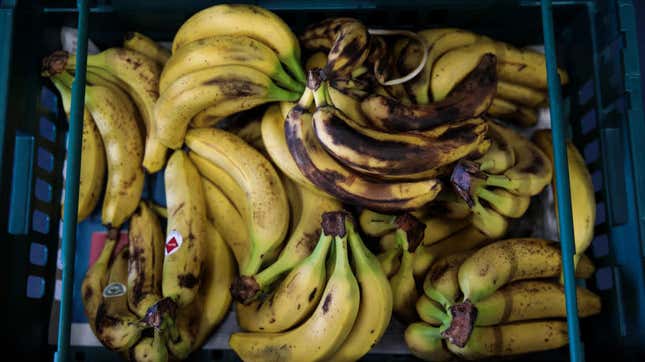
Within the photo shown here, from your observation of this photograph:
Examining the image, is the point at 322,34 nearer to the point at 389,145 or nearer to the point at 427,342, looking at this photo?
the point at 389,145

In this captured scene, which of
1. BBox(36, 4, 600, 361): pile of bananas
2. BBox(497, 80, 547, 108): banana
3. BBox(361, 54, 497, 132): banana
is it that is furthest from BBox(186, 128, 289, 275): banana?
BBox(497, 80, 547, 108): banana

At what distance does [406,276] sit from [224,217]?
36 centimetres

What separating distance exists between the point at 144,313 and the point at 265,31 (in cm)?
52

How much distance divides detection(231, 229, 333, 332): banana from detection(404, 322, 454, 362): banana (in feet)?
0.57

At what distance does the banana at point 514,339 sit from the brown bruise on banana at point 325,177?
251 mm

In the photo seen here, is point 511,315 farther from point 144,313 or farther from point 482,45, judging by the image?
point 144,313

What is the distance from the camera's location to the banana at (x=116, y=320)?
38.9 inches

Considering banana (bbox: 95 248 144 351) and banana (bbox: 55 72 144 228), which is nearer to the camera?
→ banana (bbox: 95 248 144 351)

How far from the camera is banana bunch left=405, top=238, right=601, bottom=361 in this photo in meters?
0.99

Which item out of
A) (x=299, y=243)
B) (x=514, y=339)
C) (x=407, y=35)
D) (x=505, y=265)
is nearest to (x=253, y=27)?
(x=407, y=35)

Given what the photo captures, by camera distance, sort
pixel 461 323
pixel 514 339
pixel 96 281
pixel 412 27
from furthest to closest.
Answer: pixel 412 27
pixel 96 281
pixel 514 339
pixel 461 323

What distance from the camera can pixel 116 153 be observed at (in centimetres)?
116

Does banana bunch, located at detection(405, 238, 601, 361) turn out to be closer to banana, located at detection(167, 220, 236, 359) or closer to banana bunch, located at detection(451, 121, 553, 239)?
banana bunch, located at detection(451, 121, 553, 239)

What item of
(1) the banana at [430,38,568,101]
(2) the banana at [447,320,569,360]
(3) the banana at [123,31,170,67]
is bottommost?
(2) the banana at [447,320,569,360]
